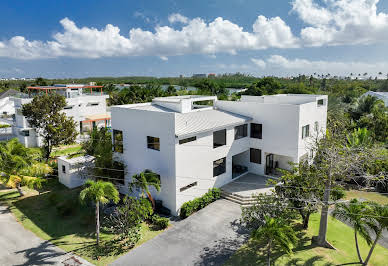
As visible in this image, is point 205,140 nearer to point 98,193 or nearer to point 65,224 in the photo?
point 98,193

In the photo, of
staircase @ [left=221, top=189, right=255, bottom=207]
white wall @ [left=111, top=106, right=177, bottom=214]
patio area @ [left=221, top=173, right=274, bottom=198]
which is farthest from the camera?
patio area @ [left=221, top=173, right=274, bottom=198]

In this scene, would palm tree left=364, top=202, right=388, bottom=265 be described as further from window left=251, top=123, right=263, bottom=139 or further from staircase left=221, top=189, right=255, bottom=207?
window left=251, top=123, right=263, bottom=139

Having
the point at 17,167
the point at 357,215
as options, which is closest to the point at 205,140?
the point at 357,215

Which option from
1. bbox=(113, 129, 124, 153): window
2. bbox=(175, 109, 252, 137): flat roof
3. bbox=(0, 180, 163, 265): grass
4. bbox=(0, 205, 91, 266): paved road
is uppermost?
bbox=(175, 109, 252, 137): flat roof

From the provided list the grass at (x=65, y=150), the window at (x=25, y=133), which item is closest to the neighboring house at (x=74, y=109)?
the window at (x=25, y=133)

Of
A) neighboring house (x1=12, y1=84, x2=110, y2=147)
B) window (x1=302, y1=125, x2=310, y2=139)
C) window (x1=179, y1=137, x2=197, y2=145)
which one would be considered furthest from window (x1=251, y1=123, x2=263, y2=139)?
neighboring house (x1=12, y1=84, x2=110, y2=147)

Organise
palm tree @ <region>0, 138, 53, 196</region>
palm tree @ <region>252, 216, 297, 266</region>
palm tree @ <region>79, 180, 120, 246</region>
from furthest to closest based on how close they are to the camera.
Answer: palm tree @ <region>0, 138, 53, 196</region>
palm tree @ <region>79, 180, 120, 246</region>
palm tree @ <region>252, 216, 297, 266</region>
